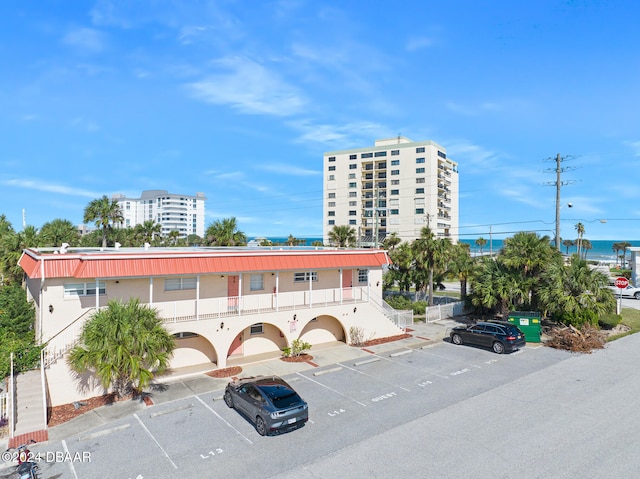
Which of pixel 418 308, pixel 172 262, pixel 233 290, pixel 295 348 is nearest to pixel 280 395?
pixel 295 348

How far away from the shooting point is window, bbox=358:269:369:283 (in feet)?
83.8

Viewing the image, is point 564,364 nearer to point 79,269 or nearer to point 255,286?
point 255,286

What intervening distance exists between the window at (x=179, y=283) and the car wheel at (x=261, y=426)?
28.6ft

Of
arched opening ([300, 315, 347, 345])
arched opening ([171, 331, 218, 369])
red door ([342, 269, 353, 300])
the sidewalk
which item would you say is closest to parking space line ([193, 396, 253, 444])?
the sidewalk

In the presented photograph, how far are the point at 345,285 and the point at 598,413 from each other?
14223 millimetres

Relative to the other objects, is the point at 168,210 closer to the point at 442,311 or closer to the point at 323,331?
the point at 442,311

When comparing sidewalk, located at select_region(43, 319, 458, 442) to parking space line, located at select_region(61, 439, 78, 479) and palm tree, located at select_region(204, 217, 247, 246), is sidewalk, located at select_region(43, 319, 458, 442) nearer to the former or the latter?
parking space line, located at select_region(61, 439, 78, 479)

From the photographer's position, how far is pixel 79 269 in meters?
15.8

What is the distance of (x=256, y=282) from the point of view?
21.5 meters

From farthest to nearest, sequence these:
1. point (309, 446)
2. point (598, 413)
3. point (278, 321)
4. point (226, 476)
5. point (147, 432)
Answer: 1. point (278, 321)
2. point (598, 413)
3. point (147, 432)
4. point (309, 446)
5. point (226, 476)

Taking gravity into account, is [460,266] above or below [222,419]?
above

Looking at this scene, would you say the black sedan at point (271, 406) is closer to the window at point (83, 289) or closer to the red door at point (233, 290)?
the red door at point (233, 290)

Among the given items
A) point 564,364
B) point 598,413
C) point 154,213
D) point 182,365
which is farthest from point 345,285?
point 154,213

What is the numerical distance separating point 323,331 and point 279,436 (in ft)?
38.8
